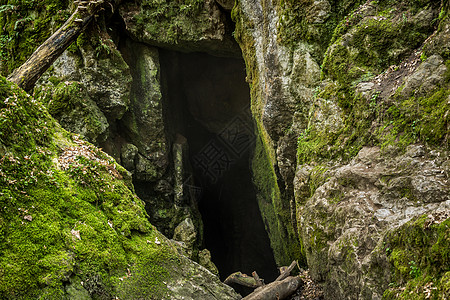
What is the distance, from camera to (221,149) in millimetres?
17266

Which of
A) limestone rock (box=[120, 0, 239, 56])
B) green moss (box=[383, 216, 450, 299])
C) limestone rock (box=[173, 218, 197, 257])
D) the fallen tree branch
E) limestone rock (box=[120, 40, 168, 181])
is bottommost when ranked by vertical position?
the fallen tree branch

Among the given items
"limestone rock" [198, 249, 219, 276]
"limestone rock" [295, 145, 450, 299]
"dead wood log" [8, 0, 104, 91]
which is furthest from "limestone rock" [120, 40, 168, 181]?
"limestone rock" [295, 145, 450, 299]

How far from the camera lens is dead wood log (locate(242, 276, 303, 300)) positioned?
648 cm

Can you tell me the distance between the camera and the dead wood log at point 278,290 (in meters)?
6.48

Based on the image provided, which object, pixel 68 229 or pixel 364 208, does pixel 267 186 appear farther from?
pixel 68 229

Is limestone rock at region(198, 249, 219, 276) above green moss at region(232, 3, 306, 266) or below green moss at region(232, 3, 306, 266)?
below

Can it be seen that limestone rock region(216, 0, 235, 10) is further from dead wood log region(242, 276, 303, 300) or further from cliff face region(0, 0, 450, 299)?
dead wood log region(242, 276, 303, 300)

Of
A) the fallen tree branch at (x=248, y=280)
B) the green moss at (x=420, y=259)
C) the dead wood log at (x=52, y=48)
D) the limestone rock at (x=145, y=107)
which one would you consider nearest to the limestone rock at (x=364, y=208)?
the green moss at (x=420, y=259)

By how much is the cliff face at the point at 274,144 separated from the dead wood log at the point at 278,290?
856mm

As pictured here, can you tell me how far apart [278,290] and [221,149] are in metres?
11.0

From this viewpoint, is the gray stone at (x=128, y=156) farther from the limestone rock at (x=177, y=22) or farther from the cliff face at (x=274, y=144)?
the limestone rock at (x=177, y=22)

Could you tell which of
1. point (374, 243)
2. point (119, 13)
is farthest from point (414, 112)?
point (119, 13)

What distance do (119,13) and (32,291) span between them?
10.4m

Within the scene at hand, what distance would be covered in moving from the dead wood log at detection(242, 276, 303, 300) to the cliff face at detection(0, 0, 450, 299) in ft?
2.81
